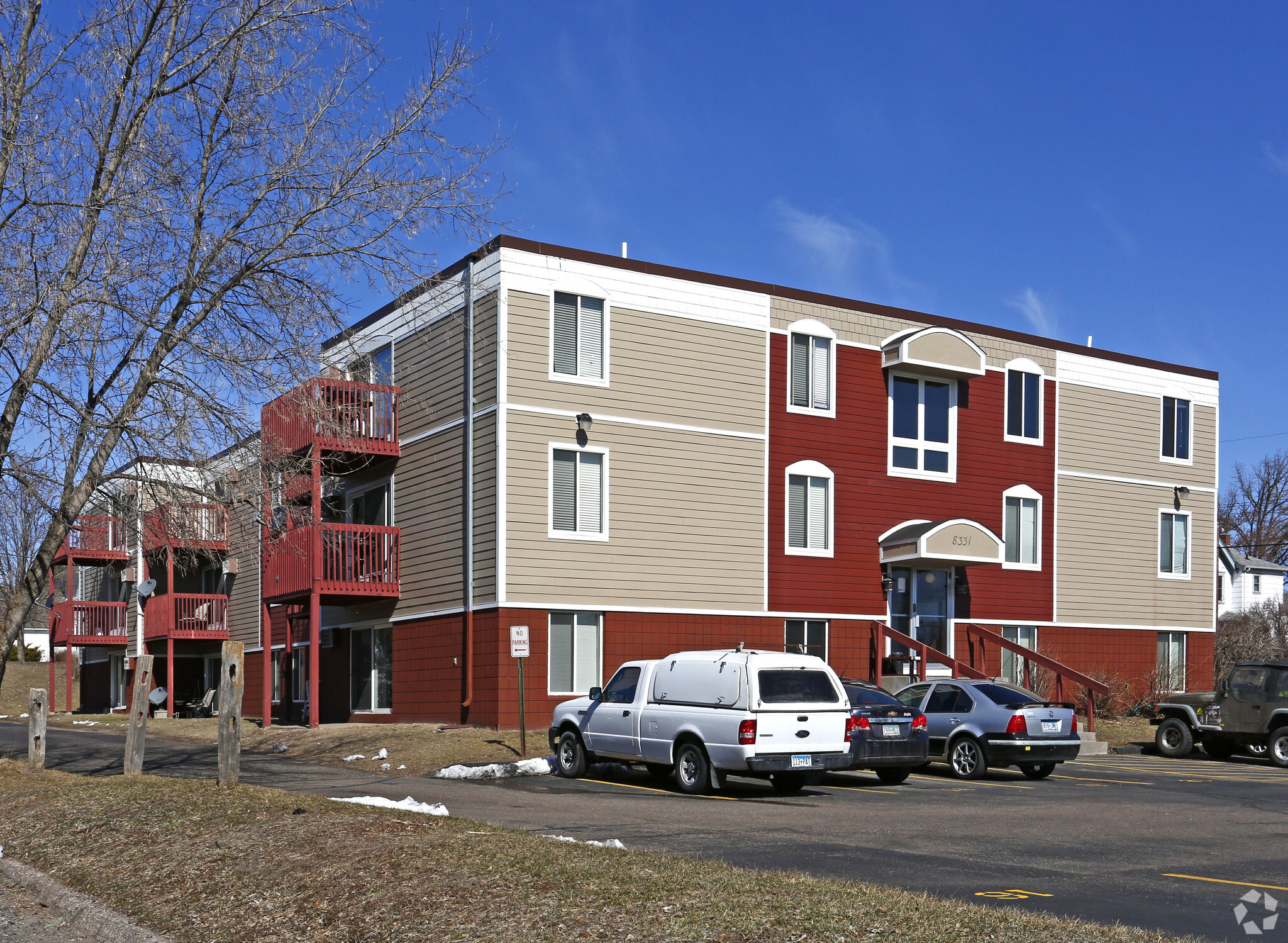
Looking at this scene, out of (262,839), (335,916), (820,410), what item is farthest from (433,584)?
(335,916)

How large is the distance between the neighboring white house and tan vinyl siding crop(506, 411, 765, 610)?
60.0 m

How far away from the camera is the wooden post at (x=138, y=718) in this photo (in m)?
15.9

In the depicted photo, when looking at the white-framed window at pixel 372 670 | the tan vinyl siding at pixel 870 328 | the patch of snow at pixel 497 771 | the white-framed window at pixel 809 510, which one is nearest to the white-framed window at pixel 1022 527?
the tan vinyl siding at pixel 870 328

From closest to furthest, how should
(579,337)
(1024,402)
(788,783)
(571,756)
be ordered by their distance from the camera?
1. (788,783)
2. (571,756)
3. (579,337)
4. (1024,402)

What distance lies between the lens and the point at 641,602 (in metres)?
26.9

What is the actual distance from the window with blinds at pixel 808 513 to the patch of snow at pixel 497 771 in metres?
10.2

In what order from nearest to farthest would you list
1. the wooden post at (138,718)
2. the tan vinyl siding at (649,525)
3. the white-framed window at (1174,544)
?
the wooden post at (138,718) < the tan vinyl siding at (649,525) < the white-framed window at (1174,544)

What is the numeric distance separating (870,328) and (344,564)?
13026 mm

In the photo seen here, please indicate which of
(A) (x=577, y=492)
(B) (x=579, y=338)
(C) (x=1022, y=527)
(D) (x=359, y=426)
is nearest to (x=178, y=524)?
(A) (x=577, y=492)

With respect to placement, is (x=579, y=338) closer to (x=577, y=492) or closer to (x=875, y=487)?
(x=577, y=492)

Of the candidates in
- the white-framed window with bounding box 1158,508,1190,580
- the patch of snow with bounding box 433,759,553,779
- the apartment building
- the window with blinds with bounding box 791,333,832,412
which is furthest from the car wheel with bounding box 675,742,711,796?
the white-framed window with bounding box 1158,508,1190,580

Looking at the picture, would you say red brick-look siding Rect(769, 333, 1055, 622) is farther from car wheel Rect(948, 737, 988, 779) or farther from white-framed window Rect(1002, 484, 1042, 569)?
car wheel Rect(948, 737, 988, 779)

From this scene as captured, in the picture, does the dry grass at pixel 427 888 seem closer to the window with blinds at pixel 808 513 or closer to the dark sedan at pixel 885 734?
the dark sedan at pixel 885 734

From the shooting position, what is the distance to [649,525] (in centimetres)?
2712
